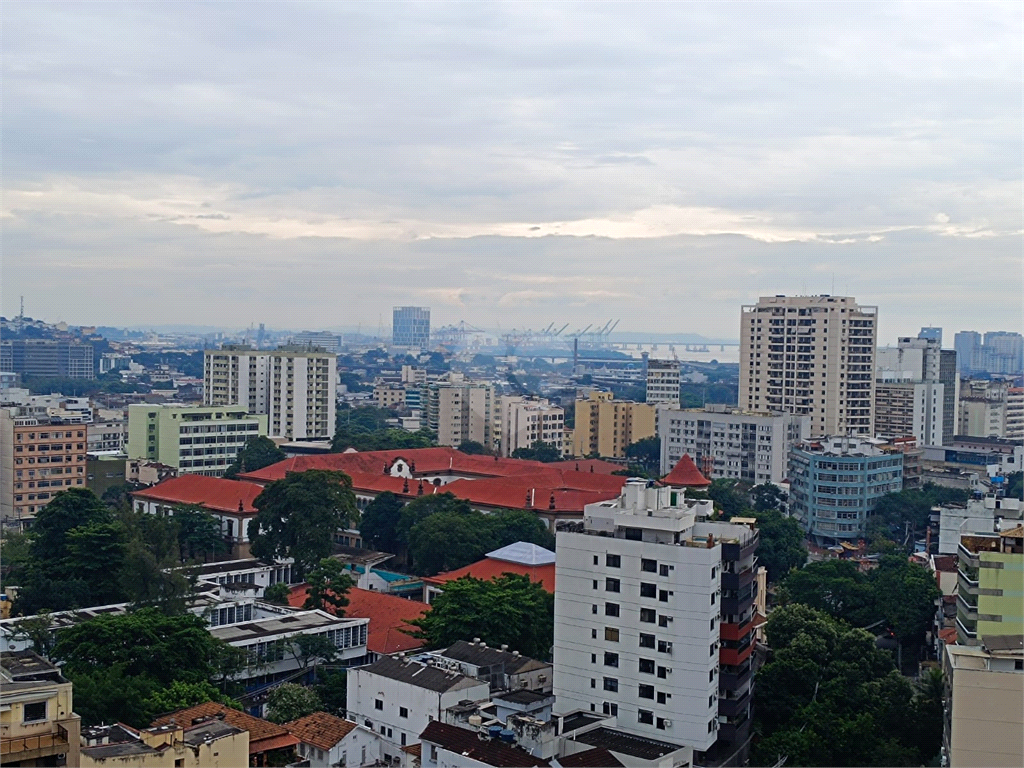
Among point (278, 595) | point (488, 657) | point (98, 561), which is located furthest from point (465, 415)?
point (488, 657)

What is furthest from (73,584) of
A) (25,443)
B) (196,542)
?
(25,443)

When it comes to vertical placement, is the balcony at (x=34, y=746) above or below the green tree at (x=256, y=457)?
above

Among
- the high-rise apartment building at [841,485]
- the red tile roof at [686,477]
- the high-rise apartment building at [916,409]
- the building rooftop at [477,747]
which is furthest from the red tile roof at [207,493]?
the high-rise apartment building at [916,409]

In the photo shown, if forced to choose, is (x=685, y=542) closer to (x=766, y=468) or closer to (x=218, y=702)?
(x=218, y=702)

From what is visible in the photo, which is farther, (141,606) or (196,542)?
(196,542)

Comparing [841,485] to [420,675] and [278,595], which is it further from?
[420,675]

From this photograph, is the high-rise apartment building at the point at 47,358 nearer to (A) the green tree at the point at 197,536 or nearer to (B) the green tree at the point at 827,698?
(A) the green tree at the point at 197,536

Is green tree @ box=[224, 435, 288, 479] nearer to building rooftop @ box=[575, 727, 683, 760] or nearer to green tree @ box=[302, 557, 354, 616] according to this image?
green tree @ box=[302, 557, 354, 616]
